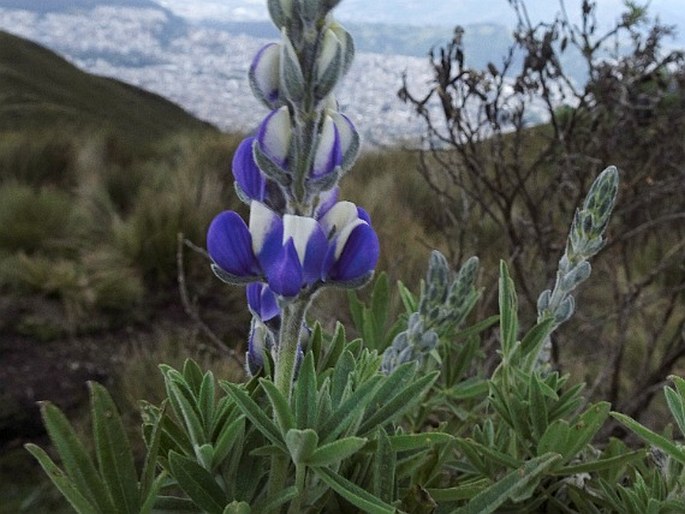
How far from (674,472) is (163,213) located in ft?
15.0

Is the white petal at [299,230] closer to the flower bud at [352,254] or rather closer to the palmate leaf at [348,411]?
the flower bud at [352,254]

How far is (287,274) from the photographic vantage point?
0.69 metres

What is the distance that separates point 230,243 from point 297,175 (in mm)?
91

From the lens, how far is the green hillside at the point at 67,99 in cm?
1202

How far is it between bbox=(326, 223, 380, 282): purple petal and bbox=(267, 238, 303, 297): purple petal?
0.05 meters

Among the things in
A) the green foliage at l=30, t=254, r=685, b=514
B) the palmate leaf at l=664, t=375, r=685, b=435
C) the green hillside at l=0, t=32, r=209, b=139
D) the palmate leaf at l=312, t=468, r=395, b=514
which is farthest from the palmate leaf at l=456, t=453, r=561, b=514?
the green hillside at l=0, t=32, r=209, b=139

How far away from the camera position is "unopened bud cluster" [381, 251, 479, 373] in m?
1.17


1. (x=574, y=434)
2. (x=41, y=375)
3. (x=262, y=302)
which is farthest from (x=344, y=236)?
(x=41, y=375)

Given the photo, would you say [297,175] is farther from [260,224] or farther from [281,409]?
[281,409]

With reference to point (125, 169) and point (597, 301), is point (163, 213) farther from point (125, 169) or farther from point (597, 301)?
point (597, 301)

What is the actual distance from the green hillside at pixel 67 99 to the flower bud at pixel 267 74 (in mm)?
10672

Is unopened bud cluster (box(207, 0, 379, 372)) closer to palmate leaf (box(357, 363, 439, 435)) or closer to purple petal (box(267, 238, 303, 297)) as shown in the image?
purple petal (box(267, 238, 303, 297))

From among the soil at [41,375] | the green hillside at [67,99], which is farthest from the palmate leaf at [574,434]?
the green hillside at [67,99]

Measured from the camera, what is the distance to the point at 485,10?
53.0 m
